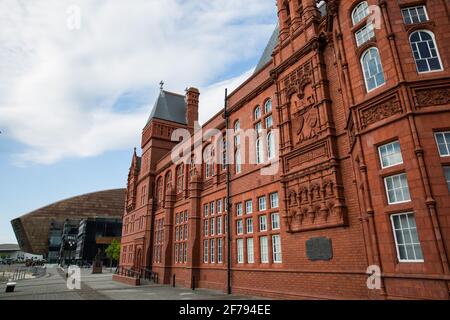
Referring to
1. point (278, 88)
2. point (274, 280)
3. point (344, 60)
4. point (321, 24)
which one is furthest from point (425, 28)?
point (274, 280)

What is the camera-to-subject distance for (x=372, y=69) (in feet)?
31.3

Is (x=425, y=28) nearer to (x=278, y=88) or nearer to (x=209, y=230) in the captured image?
(x=278, y=88)

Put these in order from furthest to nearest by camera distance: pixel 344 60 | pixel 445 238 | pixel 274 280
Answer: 1. pixel 274 280
2. pixel 344 60
3. pixel 445 238

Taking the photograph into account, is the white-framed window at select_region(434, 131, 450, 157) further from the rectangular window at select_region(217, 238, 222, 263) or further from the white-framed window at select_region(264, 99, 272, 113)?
the rectangular window at select_region(217, 238, 222, 263)

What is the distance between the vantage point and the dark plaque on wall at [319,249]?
1137 centimetres

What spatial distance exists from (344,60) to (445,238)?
263 inches

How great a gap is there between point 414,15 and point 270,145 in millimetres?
9014

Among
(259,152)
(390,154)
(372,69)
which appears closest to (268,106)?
(259,152)

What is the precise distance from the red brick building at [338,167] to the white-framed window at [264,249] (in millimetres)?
56

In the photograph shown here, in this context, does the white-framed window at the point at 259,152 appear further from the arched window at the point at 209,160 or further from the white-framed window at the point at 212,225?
the white-framed window at the point at 212,225

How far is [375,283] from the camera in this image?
28.0 ft

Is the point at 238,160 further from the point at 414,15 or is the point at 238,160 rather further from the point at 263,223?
the point at 414,15

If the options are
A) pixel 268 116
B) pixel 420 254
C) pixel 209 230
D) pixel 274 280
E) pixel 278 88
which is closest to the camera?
pixel 420 254

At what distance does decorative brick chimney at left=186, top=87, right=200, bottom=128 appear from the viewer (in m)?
36.6
